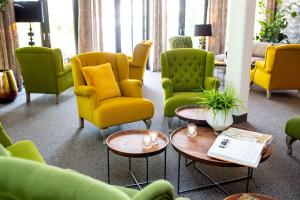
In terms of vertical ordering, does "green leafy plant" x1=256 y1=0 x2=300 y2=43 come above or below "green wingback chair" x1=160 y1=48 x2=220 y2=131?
above

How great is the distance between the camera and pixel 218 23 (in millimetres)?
8602

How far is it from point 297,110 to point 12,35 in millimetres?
5334

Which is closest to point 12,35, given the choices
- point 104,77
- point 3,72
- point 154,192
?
point 3,72

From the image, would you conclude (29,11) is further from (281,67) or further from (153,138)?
(281,67)

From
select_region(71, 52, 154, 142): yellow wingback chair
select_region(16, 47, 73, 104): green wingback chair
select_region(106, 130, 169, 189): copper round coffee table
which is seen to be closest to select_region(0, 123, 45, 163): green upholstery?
select_region(106, 130, 169, 189): copper round coffee table

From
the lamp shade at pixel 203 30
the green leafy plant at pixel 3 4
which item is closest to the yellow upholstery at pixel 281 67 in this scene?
the lamp shade at pixel 203 30

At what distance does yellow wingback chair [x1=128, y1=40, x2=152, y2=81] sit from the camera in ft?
19.5

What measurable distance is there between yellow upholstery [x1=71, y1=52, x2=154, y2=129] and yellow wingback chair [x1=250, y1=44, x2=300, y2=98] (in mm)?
2633

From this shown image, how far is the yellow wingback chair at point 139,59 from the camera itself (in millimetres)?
5930

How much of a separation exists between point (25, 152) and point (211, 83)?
2.63m

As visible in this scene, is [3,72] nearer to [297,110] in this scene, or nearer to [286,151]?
[286,151]

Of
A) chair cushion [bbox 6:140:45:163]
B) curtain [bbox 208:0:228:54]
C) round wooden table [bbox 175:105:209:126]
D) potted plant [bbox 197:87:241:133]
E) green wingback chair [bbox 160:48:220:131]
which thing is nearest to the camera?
chair cushion [bbox 6:140:45:163]

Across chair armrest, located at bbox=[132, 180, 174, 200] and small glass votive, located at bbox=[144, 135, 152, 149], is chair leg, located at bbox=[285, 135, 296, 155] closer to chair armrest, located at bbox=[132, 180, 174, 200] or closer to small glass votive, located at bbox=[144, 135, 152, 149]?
small glass votive, located at bbox=[144, 135, 152, 149]

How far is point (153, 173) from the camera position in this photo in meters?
2.96
